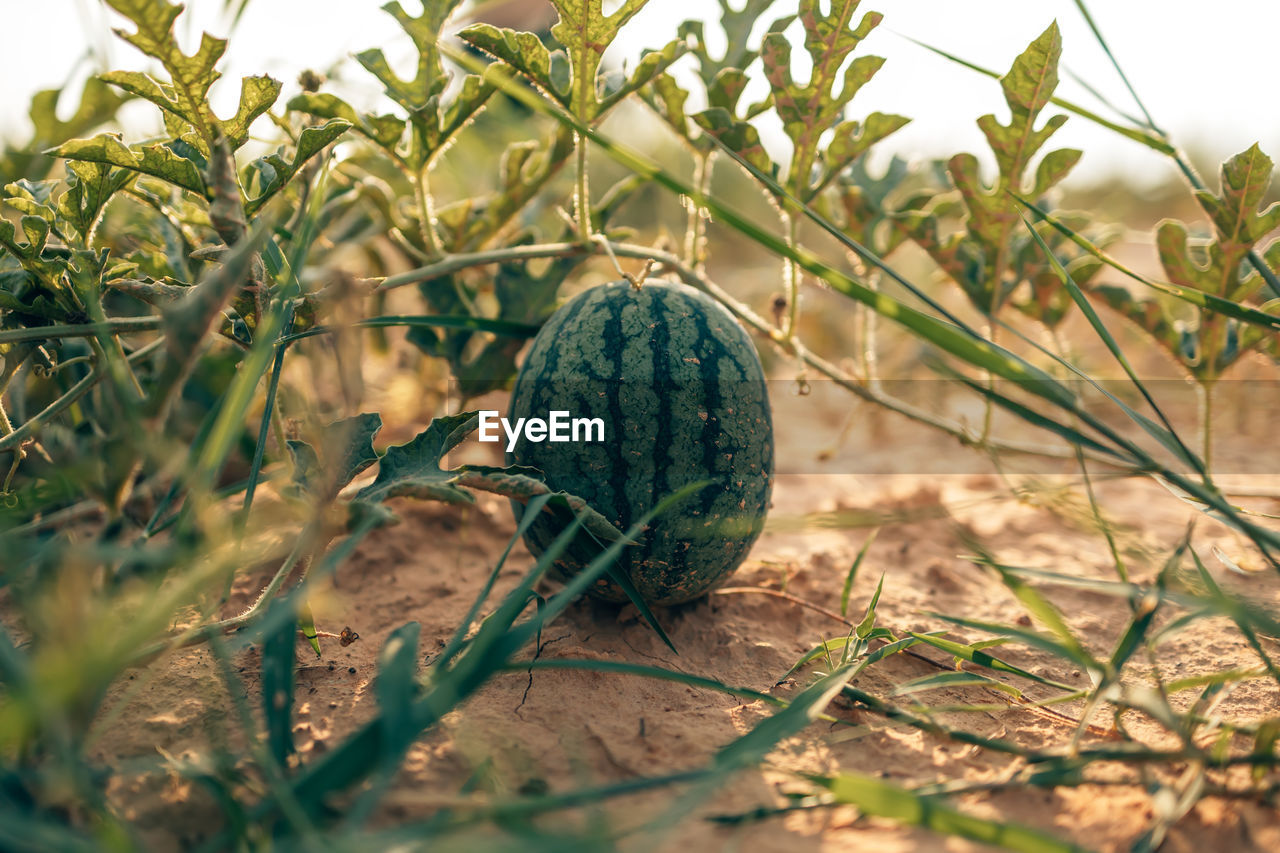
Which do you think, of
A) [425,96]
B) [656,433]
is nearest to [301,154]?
[425,96]

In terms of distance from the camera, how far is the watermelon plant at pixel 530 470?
3.48 ft

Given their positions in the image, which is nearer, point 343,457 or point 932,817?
point 932,817

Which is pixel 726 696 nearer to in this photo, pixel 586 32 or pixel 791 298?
pixel 791 298

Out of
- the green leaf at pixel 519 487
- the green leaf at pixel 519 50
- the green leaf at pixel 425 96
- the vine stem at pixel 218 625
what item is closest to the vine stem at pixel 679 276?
the green leaf at pixel 425 96

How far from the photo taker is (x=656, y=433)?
1661 millimetres

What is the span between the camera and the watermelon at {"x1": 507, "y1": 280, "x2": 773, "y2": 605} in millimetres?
1662

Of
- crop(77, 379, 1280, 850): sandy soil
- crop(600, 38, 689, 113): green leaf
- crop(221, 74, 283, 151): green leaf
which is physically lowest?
crop(77, 379, 1280, 850): sandy soil

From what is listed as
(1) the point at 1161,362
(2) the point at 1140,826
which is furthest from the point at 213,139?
(1) the point at 1161,362

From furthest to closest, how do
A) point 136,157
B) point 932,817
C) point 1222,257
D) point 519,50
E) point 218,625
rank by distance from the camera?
point 1222,257, point 519,50, point 136,157, point 218,625, point 932,817

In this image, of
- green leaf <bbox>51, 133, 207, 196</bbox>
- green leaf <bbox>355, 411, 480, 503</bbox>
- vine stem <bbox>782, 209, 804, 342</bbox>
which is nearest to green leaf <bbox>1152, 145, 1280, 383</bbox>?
vine stem <bbox>782, 209, 804, 342</bbox>

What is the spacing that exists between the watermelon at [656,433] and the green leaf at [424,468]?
216 millimetres

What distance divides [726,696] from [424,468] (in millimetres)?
736

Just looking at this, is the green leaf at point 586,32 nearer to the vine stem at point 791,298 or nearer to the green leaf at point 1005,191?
the vine stem at point 791,298
